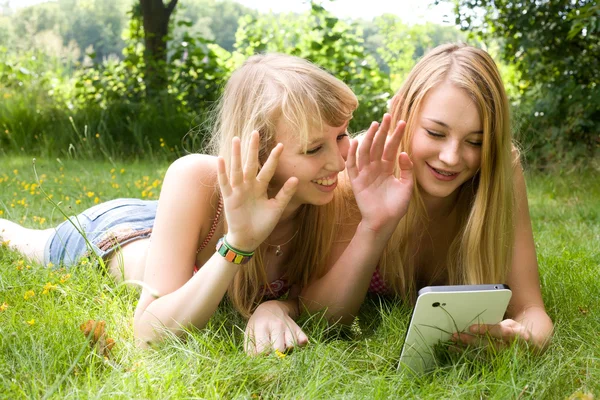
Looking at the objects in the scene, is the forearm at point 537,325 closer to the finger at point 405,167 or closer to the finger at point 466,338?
the finger at point 466,338

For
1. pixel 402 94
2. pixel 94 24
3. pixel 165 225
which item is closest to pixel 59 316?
pixel 165 225

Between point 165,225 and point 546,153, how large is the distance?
4.69 meters

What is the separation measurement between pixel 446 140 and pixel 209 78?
18.1 ft

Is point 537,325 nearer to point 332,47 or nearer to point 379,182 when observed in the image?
point 379,182

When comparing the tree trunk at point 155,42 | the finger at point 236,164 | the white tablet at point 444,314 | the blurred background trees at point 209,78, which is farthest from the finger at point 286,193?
the tree trunk at point 155,42

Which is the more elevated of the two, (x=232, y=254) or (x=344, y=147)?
(x=344, y=147)

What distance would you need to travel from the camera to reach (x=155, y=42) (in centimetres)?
792

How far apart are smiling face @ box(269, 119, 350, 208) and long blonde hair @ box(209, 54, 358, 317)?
24 millimetres

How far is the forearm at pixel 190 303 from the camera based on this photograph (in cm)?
204

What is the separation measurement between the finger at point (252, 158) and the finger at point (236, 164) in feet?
0.06

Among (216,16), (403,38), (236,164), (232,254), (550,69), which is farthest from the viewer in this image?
(403,38)

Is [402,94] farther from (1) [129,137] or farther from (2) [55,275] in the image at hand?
(1) [129,137]

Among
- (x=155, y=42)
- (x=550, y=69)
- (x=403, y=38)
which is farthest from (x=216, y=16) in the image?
(x=550, y=69)

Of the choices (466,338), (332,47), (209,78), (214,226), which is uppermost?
(332,47)
